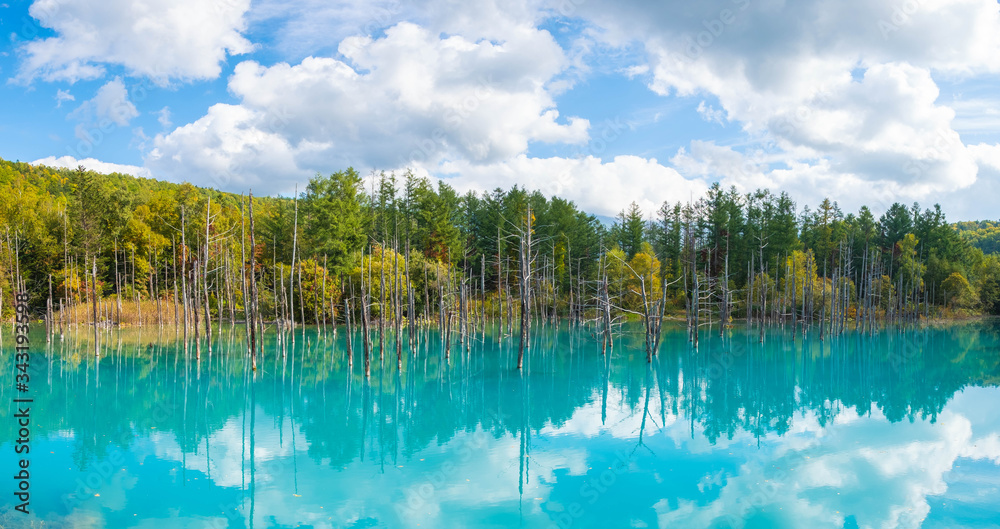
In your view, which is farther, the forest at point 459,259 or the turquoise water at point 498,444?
the forest at point 459,259

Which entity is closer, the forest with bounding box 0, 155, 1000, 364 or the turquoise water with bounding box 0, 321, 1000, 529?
the turquoise water with bounding box 0, 321, 1000, 529

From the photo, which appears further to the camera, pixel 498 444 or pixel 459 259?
pixel 459 259

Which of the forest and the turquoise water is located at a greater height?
the forest

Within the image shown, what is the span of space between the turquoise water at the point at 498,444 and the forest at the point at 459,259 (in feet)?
35.4

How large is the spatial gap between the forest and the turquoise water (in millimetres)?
10781

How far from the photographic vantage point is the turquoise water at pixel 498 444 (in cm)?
977

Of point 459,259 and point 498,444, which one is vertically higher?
point 459,259

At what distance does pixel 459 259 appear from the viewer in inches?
2019

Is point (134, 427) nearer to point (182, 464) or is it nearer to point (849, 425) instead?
point (182, 464)

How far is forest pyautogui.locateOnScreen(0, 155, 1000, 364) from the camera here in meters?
38.2

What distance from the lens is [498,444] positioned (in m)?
13.8

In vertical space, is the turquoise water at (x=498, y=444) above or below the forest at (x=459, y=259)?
below

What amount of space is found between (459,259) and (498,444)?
124ft

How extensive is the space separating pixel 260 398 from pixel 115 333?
2335 centimetres
